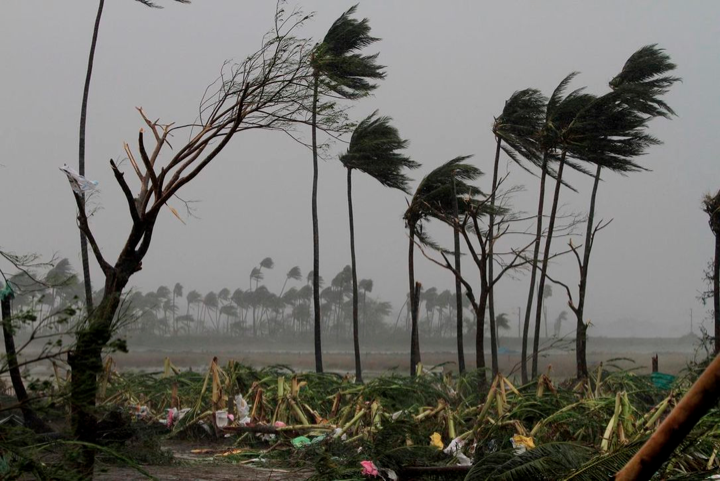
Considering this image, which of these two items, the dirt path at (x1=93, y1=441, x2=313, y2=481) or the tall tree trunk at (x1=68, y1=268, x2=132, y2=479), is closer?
the tall tree trunk at (x1=68, y1=268, x2=132, y2=479)

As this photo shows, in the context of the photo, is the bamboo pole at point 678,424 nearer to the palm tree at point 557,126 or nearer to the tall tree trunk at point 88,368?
the tall tree trunk at point 88,368

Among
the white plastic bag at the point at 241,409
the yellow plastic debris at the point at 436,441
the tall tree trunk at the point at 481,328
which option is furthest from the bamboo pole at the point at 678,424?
the tall tree trunk at the point at 481,328

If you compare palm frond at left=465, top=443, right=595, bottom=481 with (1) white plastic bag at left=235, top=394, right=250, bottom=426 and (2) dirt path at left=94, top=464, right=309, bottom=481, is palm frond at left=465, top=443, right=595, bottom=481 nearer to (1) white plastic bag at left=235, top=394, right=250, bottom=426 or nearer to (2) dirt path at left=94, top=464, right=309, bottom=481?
(2) dirt path at left=94, top=464, right=309, bottom=481

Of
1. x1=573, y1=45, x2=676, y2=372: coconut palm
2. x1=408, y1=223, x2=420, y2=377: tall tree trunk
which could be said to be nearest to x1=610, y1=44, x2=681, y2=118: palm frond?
x1=573, y1=45, x2=676, y2=372: coconut palm

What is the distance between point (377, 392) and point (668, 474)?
4.92m

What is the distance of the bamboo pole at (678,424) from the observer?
150cm

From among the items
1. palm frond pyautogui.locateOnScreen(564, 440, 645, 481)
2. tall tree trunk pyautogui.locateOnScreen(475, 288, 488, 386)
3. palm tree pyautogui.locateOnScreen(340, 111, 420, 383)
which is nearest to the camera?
palm frond pyautogui.locateOnScreen(564, 440, 645, 481)

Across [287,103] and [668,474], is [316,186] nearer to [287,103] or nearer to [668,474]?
[287,103]

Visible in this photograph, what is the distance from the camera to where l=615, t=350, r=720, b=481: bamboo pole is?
1496 mm

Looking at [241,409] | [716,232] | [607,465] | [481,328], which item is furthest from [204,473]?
A: [716,232]

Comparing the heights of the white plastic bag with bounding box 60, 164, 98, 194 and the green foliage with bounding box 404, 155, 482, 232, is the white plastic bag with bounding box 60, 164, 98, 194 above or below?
below

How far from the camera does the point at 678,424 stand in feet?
5.13

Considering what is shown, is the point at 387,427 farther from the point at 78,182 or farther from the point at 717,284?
the point at 717,284

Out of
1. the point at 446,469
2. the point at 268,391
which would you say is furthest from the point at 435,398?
the point at 446,469
